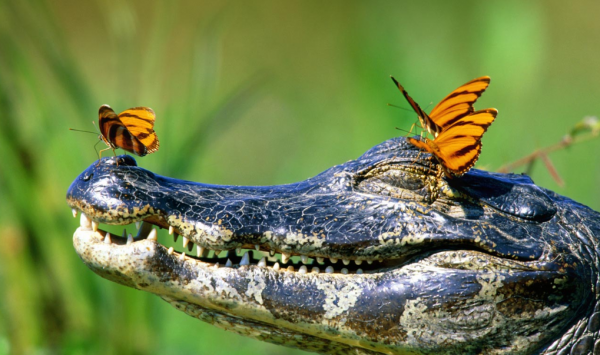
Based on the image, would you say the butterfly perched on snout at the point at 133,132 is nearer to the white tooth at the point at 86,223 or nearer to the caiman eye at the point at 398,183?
the white tooth at the point at 86,223

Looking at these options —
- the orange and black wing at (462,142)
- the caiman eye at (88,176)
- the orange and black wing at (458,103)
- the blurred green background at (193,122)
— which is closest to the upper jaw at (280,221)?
the caiman eye at (88,176)

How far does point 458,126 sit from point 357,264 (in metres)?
0.62

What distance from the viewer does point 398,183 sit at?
8.32ft

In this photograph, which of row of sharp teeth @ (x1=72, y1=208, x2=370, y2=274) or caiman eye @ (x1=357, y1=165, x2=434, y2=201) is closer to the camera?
row of sharp teeth @ (x1=72, y1=208, x2=370, y2=274)

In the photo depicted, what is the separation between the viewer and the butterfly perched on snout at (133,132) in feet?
7.54

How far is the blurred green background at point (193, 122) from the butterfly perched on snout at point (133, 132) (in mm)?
1085

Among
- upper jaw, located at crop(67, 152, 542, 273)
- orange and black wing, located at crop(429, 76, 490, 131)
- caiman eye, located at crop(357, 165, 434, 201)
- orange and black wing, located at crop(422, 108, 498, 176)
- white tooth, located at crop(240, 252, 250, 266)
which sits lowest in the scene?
white tooth, located at crop(240, 252, 250, 266)

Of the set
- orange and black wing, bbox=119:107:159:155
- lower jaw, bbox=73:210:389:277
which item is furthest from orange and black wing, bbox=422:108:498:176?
orange and black wing, bbox=119:107:159:155

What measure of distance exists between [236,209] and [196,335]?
7.70ft

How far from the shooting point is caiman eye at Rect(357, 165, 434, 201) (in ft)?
8.23

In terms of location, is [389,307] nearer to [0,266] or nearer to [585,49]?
[0,266]

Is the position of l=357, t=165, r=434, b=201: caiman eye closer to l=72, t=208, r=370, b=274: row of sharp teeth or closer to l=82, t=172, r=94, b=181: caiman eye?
l=72, t=208, r=370, b=274: row of sharp teeth

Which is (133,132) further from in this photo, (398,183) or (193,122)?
(193,122)

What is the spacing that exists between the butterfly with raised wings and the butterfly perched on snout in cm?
90
